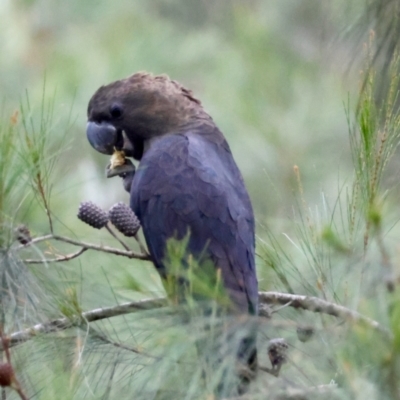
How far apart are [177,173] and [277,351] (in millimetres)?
1030

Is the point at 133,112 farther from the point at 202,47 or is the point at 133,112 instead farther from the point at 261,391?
the point at 202,47

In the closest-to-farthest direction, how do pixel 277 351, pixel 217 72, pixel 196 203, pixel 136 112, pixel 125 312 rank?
pixel 277 351
pixel 125 312
pixel 196 203
pixel 136 112
pixel 217 72

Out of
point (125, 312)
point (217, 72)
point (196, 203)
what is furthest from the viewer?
point (217, 72)

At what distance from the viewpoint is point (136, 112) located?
2467mm

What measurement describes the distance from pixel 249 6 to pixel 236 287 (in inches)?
192

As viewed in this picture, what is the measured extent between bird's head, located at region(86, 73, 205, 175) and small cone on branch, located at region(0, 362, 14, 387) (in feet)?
4.59

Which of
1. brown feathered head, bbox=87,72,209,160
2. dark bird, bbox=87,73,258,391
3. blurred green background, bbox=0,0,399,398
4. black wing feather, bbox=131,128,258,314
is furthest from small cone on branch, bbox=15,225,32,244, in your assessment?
blurred green background, bbox=0,0,399,398

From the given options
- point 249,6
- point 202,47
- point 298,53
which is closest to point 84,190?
point 202,47

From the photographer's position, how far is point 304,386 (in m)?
1.04

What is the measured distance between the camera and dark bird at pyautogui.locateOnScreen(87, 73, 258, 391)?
80.9 inches

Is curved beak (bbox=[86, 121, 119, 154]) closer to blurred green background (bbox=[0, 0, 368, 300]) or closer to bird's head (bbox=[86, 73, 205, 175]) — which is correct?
bird's head (bbox=[86, 73, 205, 175])

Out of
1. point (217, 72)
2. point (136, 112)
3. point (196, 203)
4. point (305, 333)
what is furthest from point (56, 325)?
point (217, 72)

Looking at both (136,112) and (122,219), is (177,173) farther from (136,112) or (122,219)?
(122,219)

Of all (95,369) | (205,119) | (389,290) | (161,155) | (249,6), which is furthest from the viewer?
(249,6)
